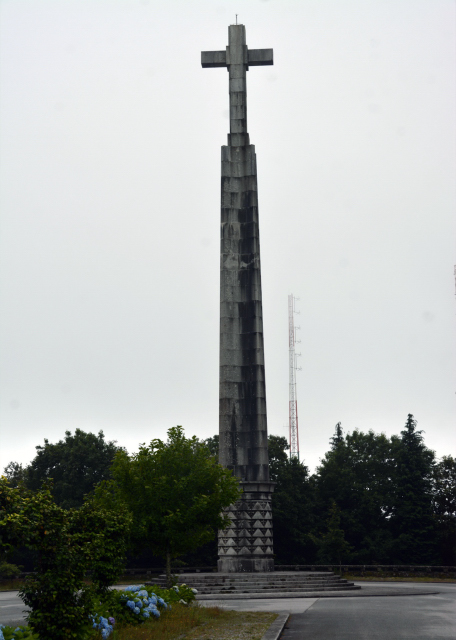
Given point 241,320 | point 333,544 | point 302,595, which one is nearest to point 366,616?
point 302,595

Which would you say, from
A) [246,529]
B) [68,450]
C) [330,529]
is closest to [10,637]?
[246,529]

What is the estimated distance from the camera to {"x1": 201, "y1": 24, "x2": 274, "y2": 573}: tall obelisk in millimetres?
40938

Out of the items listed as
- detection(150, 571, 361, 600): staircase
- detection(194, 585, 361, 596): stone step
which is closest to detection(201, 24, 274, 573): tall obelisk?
detection(150, 571, 361, 600): staircase

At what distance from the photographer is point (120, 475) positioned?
94.0 ft

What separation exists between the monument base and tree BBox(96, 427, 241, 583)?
11.9 meters

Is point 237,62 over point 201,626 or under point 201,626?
over

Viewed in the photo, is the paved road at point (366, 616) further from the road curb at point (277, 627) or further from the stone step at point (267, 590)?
the stone step at point (267, 590)

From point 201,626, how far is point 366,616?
224 inches

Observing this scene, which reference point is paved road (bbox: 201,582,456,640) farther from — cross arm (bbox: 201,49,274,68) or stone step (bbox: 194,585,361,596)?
cross arm (bbox: 201,49,274,68)

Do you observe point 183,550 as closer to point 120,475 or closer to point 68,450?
point 120,475

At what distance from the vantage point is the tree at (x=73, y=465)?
6162cm

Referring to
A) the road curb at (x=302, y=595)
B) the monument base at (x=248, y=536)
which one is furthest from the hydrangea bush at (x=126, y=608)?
the monument base at (x=248, y=536)

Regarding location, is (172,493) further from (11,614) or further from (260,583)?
(260,583)

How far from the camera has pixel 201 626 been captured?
60.0 ft
